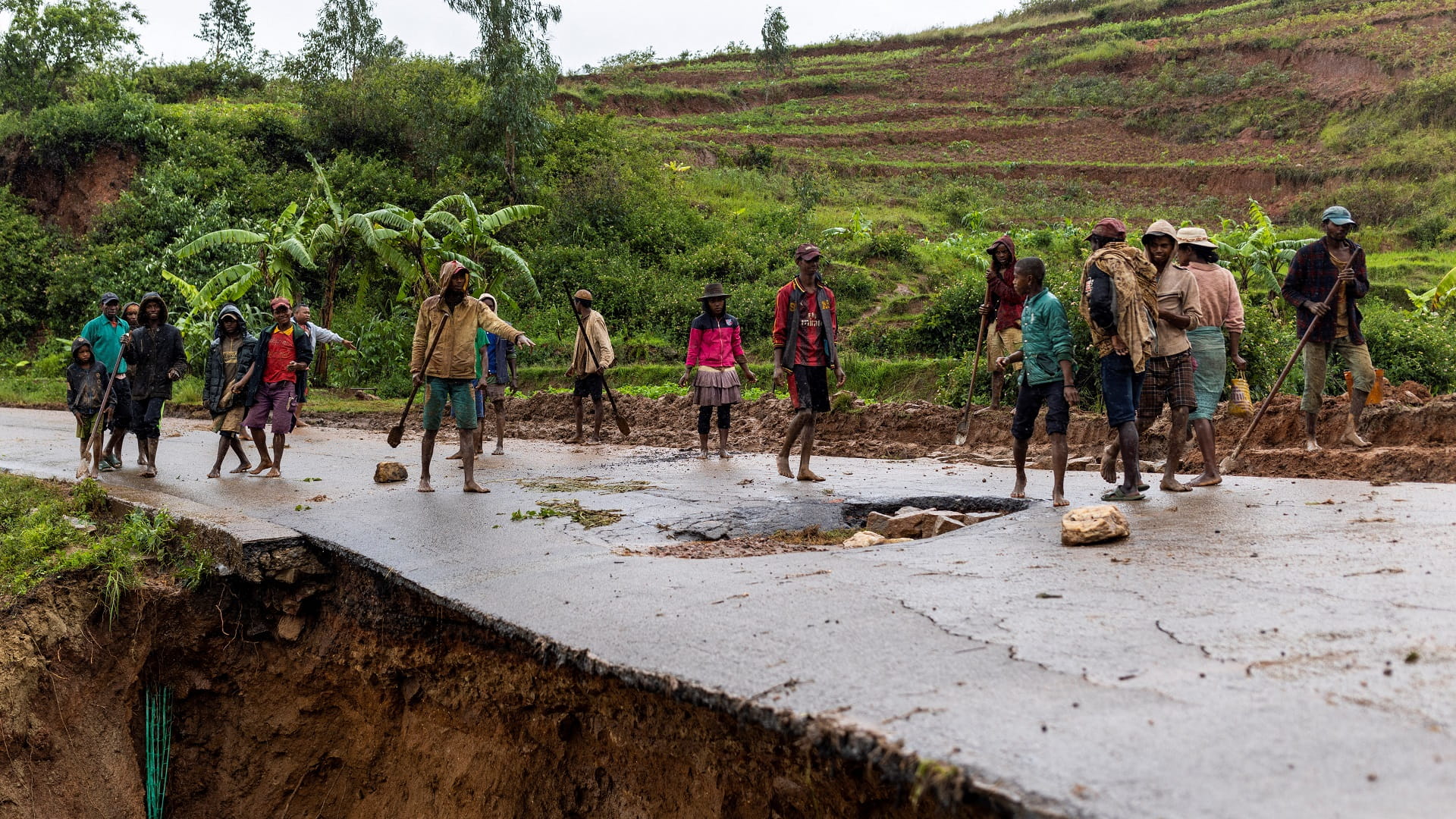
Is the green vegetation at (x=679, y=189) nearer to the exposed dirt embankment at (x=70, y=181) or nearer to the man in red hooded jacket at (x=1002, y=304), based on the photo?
the exposed dirt embankment at (x=70, y=181)

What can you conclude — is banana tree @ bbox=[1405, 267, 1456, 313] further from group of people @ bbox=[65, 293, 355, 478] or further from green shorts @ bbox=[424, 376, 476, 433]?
group of people @ bbox=[65, 293, 355, 478]

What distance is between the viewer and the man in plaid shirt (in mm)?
8836

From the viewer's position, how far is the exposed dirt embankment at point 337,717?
4113 mm

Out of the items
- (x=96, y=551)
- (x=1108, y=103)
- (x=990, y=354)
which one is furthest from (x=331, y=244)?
(x=1108, y=103)

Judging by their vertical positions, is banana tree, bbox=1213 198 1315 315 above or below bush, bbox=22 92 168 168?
below

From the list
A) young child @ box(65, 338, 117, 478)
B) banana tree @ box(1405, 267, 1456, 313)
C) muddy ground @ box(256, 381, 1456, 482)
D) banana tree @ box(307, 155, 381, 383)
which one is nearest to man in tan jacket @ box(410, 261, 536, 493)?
young child @ box(65, 338, 117, 478)

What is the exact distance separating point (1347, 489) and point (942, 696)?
557 cm

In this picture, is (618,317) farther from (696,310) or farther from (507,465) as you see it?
(507,465)

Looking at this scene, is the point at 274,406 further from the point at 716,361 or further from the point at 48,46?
the point at 48,46

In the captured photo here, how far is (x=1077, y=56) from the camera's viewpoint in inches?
2349

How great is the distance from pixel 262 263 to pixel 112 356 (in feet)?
38.0

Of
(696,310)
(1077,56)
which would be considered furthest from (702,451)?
(1077,56)

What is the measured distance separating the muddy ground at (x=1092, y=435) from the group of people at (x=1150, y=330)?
1.19 m

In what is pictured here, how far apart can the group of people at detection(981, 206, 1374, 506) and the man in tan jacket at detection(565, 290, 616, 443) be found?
610 cm
